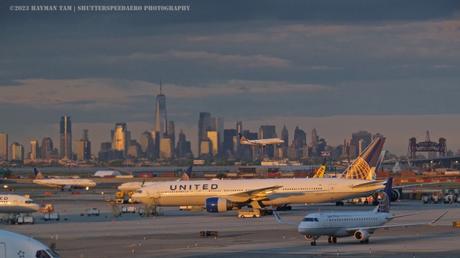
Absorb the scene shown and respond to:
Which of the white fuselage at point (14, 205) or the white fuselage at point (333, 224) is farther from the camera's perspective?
the white fuselage at point (14, 205)

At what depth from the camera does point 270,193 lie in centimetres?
13000

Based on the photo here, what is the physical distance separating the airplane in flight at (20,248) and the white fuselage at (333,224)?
3967cm

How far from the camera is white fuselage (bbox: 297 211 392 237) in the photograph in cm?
8094

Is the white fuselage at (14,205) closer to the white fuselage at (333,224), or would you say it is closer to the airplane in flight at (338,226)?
the airplane in flight at (338,226)

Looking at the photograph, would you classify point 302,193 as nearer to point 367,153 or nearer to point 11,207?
point 367,153

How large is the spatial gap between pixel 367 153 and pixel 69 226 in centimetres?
4960

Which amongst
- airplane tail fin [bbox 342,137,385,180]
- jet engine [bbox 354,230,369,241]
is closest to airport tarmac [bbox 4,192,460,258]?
jet engine [bbox 354,230,369,241]

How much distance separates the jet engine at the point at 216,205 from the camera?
12662cm

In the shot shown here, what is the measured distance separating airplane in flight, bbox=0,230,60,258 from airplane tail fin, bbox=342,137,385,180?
331ft

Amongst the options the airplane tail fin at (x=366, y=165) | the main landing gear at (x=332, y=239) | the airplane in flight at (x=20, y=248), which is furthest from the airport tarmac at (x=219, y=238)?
the airplane in flight at (x=20, y=248)

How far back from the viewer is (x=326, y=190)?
435ft

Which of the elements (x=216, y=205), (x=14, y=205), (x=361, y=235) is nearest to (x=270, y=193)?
(x=216, y=205)

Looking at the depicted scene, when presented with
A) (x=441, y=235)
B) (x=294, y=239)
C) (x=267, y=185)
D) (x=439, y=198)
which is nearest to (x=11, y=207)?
(x=267, y=185)

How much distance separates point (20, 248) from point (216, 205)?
84.1 m
